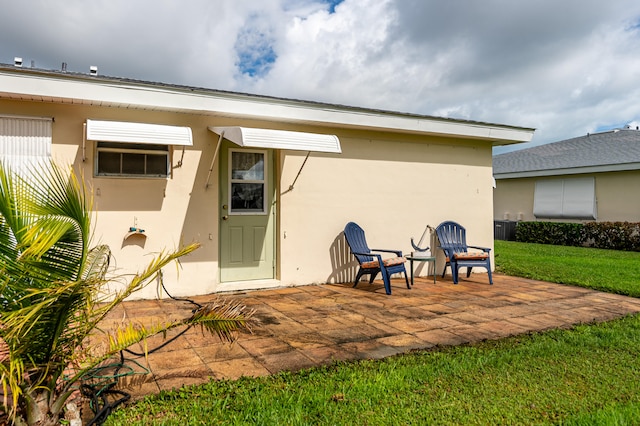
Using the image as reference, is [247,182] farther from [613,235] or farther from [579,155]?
[579,155]

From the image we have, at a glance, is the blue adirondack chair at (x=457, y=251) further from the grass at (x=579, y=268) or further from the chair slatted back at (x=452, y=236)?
the grass at (x=579, y=268)

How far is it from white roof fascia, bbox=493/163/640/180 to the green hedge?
1.95m

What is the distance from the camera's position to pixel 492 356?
3627mm

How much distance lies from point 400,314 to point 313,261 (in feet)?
7.42

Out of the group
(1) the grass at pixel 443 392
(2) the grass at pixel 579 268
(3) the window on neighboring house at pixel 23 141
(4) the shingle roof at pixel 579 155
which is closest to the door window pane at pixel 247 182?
(3) the window on neighboring house at pixel 23 141

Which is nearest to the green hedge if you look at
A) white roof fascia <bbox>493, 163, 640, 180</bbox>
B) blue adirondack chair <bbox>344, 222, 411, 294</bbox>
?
white roof fascia <bbox>493, 163, 640, 180</bbox>

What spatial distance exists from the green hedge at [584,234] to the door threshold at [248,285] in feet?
40.7

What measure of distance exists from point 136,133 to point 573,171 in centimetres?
1570

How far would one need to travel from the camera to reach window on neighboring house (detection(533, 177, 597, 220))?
50.2ft

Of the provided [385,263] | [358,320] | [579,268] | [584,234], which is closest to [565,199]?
[584,234]

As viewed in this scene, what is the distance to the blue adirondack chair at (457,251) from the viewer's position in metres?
7.28

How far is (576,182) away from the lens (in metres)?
15.8

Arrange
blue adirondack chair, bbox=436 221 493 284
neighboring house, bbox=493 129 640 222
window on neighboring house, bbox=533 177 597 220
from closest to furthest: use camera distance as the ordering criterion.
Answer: blue adirondack chair, bbox=436 221 493 284 < neighboring house, bbox=493 129 640 222 < window on neighboring house, bbox=533 177 597 220

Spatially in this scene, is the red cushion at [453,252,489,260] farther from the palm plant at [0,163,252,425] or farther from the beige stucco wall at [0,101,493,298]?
the palm plant at [0,163,252,425]
